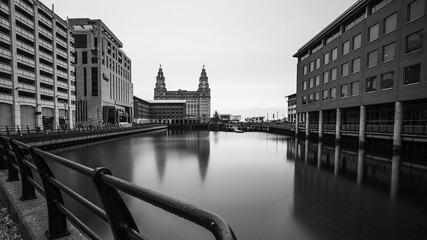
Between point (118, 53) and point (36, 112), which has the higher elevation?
point (118, 53)

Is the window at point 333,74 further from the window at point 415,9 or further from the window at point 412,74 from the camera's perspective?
the window at point 415,9

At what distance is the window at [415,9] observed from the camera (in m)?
27.7

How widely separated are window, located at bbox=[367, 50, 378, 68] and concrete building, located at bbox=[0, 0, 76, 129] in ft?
202

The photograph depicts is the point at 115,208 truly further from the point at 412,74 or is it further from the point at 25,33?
the point at 25,33

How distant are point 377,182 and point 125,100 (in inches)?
5055

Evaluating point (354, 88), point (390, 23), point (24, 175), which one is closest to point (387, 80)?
point (354, 88)

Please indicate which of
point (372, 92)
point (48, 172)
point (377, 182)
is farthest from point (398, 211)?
point (372, 92)

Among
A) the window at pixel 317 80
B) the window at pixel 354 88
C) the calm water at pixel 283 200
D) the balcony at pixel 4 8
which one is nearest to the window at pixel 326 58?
the window at pixel 317 80

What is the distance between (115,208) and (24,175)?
4489 millimetres

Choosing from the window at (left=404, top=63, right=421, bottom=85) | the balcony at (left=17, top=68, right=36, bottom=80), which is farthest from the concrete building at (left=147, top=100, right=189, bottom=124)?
the window at (left=404, top=63, right=421, bottom=85)

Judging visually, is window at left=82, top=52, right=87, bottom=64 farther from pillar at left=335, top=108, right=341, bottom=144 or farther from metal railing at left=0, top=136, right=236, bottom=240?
metal railing at left=0, top=136, right=236, bottom=240

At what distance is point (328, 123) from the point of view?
53.7 metres

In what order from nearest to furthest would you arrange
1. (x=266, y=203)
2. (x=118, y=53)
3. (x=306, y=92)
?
(x=266, y=203) → (x=306, y=92) → (x=118, y=53)

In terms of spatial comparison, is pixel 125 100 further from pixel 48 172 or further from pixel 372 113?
pixel 48 172
